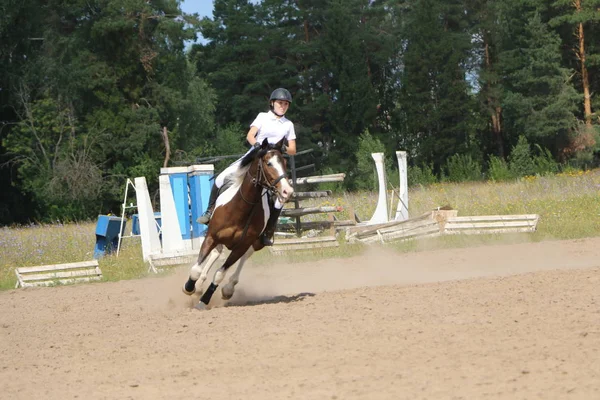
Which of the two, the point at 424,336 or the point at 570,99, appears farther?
the point at 570,99

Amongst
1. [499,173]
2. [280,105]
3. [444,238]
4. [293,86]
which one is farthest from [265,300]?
[293,86]

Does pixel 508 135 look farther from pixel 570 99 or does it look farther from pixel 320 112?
pixel 320 112

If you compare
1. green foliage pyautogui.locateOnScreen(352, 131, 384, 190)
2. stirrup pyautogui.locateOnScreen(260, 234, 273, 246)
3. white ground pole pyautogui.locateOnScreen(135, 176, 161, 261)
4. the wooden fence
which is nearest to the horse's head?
stirrup pyautogui.locateOnScreen(260, 234, 273, 246)

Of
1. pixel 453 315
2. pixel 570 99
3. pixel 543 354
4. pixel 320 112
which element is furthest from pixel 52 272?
pixel 320 112

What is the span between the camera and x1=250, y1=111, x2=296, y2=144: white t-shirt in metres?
11.6

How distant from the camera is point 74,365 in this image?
836 cm

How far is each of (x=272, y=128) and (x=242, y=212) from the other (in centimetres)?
122

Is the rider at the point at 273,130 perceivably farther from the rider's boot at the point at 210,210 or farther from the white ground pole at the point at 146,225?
the white ground pole at the point at 146,225

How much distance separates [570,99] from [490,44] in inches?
399

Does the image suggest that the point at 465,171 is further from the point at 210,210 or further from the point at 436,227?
the point at 210,210

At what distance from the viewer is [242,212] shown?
36.9 ft

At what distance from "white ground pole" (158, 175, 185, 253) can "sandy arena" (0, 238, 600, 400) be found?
560 centimetres

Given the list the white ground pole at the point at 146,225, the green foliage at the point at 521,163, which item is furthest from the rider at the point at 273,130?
the green foliage at the point at 521,163

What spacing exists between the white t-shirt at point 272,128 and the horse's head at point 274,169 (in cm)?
49
